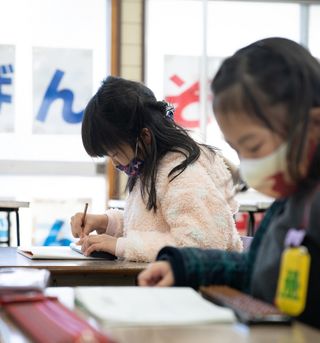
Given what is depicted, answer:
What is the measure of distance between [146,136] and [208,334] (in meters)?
1.42

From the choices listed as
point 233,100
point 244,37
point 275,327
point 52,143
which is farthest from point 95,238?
point 244,37

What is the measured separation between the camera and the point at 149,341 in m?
0.93

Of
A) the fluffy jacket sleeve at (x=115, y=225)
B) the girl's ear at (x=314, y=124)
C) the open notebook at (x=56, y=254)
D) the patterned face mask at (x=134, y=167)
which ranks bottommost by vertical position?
the open notebook at (x=56, y=254)

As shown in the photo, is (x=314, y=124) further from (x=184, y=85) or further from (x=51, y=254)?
(x=184, y=85)

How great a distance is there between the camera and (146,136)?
92.6 inches

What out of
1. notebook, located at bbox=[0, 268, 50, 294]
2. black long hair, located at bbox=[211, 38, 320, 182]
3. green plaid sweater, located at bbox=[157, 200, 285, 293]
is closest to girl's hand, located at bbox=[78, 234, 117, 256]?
notebook, located at bbox=[0, 268, 50, 294]

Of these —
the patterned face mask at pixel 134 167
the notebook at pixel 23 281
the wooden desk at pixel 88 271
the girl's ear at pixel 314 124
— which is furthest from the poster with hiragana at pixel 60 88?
the girl's ear at pixel 314 124

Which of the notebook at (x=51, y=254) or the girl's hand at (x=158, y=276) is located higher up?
the girl's hand at (x=158, y=276)

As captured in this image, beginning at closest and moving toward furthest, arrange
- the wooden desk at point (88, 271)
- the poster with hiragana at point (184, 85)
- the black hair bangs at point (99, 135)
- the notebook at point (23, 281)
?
the notebook at point (23, 281)
the wooden desk at point (88, 271)
the black hair bangs at point (99, 135)
the poster with hiragana at point (184, 85)

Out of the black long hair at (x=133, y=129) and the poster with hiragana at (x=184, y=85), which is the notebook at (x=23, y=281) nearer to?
the black long hair at (x=133, y=129)

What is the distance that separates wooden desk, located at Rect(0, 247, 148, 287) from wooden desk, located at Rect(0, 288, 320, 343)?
999mm

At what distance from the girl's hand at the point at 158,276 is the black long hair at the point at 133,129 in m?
0.93

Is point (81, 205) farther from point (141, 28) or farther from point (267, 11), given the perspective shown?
point (267, 11)

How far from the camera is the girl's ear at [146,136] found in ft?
7.68
